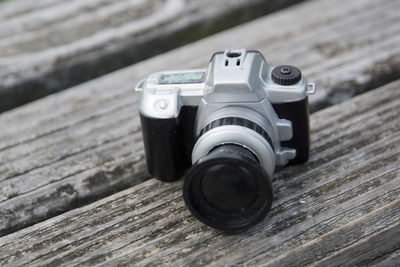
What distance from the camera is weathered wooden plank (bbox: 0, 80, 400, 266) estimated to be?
0.93 meters

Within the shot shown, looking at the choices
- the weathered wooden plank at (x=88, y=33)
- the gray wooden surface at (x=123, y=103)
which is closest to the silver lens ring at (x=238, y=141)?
the gray wooden surface at (x=123, y=103)

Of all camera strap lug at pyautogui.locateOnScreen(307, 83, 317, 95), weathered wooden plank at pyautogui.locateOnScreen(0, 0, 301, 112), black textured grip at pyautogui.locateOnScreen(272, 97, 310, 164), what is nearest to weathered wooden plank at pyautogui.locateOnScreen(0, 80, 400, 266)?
black textured grip at pyautogui.locateOnScreen(272, 97, 310, 164)

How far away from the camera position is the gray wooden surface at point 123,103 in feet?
3.64

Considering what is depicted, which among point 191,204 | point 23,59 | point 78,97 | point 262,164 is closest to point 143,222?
point 191,204

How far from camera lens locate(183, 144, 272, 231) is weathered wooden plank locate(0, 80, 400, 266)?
39 mm

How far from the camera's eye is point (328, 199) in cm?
101

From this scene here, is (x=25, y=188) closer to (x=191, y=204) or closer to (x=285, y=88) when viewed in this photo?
(x=191, y=204)

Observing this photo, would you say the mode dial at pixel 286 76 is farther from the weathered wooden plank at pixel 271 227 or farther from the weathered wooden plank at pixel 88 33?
the weathered wooden plank at pixel 88 33

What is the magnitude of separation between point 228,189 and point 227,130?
0.11m

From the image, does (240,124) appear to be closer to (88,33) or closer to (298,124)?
(298,124)

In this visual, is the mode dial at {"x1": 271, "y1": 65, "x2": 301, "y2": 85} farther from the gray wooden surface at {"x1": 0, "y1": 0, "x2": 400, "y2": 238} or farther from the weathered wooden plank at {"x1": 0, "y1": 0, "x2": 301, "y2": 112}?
the weathered wooden plank at {"x1": 0, "y1": 0, "x2": 301, "y2": 112}

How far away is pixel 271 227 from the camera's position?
3.18ft

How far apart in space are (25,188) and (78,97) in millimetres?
310

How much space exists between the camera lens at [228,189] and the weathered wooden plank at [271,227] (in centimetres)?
4
